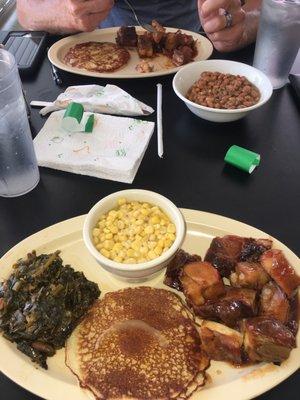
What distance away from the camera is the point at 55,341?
3.82 feet

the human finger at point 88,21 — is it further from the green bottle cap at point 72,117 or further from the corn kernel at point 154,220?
the corn kernel at point 154,220

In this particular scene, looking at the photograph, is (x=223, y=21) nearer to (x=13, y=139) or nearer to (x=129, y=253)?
(x=13, y=139)

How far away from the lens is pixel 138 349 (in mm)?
1147

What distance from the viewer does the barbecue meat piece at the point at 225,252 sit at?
130cm

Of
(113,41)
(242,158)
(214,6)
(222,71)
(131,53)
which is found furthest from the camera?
(113,41)

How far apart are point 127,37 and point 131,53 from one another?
0.09 metres

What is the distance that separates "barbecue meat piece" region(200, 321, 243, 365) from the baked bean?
1037 millimetres

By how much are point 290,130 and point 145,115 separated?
2.25ft

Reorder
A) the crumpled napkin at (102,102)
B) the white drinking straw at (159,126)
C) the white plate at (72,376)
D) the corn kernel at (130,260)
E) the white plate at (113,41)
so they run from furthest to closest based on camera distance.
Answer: the white plate at (113,41), the crumpled napkin at (102,102), the white drinking straw at (159,126), the corn kernel at (130,260), the white plate at (72,376)

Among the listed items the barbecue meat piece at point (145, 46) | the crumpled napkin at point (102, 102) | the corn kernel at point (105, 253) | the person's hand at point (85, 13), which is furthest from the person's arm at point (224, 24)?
the corn kernel at point (105, 253)

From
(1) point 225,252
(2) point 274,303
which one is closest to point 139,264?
(1) point 225,252

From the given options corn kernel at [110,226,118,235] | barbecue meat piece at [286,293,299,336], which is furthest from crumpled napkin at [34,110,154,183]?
barbecue meat piece at [286,293,299,336]

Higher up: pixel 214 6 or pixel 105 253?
pixel 214 6

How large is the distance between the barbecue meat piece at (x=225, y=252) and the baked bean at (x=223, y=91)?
28.4 inches
